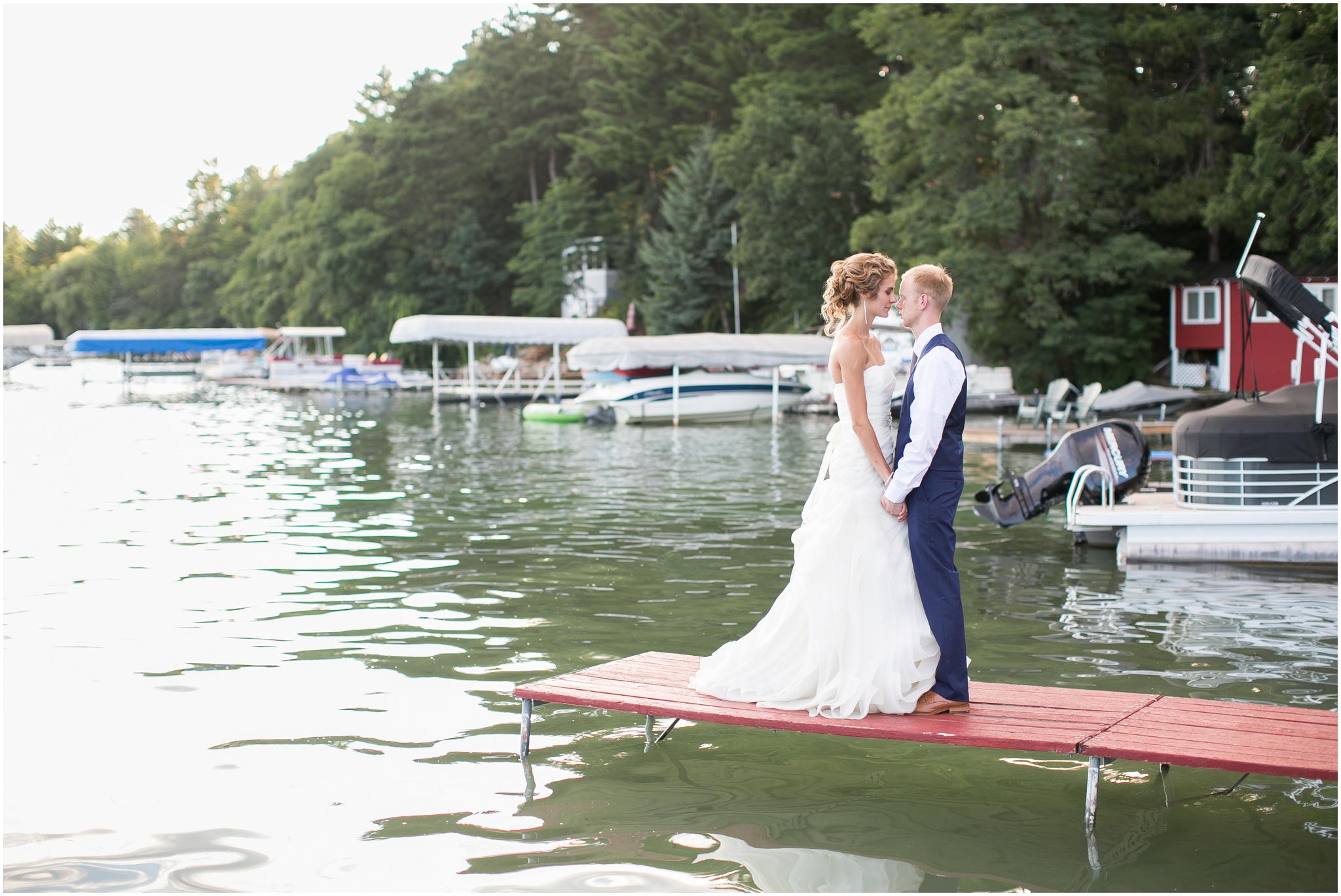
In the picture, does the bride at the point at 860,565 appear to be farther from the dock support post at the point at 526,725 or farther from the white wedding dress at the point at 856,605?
the dock support post at the point at 526,725

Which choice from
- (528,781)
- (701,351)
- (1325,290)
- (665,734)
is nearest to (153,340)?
(701,351)

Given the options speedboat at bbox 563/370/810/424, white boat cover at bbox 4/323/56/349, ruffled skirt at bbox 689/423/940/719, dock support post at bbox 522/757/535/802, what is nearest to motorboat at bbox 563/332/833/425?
speedboat at bbox 563/370/810/424

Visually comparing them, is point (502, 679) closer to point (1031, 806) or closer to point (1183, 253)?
point (1031, 806)

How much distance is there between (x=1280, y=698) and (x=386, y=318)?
73231 millimetres

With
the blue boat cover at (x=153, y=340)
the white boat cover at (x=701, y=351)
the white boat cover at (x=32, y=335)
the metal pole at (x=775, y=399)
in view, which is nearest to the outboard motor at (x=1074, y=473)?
the metal pole at (x=775, y=399)

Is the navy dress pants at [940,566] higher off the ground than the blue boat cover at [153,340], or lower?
lower

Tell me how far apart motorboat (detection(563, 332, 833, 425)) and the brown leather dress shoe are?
3082cm

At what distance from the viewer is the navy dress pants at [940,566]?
573 centimetres

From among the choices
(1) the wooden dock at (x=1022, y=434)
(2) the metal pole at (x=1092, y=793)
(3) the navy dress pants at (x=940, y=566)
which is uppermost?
(3) the navy dress pants at (x=940, y=566)

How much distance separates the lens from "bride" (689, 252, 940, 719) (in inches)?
229

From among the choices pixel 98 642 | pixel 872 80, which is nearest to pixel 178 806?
pixel 98 642

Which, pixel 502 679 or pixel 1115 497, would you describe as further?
pixel 1115 497

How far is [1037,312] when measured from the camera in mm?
39281

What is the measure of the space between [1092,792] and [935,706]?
77 centimetres
